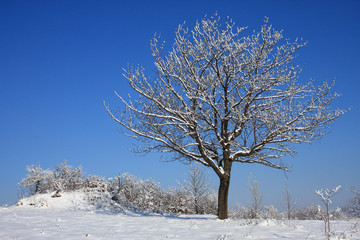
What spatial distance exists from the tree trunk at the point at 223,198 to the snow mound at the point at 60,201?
6328mm

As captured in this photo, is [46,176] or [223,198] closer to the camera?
[223,198]

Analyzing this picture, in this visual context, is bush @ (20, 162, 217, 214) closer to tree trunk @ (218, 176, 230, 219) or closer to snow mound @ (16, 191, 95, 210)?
snow mound @ (16, 191, 95, 210)

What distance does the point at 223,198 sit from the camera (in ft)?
36.4

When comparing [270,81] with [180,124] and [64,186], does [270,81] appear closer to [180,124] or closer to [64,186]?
[180,124]

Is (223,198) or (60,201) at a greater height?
(223,198)

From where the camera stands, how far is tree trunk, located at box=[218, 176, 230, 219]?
10898 millimetres

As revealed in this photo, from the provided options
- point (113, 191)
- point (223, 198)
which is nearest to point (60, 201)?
point (113, 191)

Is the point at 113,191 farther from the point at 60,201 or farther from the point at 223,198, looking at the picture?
the point at 223,198

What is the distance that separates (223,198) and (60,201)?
7.93 meters

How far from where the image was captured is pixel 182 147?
36.4 feet

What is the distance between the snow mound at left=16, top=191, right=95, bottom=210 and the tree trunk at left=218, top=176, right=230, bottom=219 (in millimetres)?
6328

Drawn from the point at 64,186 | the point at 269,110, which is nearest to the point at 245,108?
the point at 269,110

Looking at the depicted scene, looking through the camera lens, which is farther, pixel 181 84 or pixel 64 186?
pixel 64 186

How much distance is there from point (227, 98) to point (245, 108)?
1196 millimetres
